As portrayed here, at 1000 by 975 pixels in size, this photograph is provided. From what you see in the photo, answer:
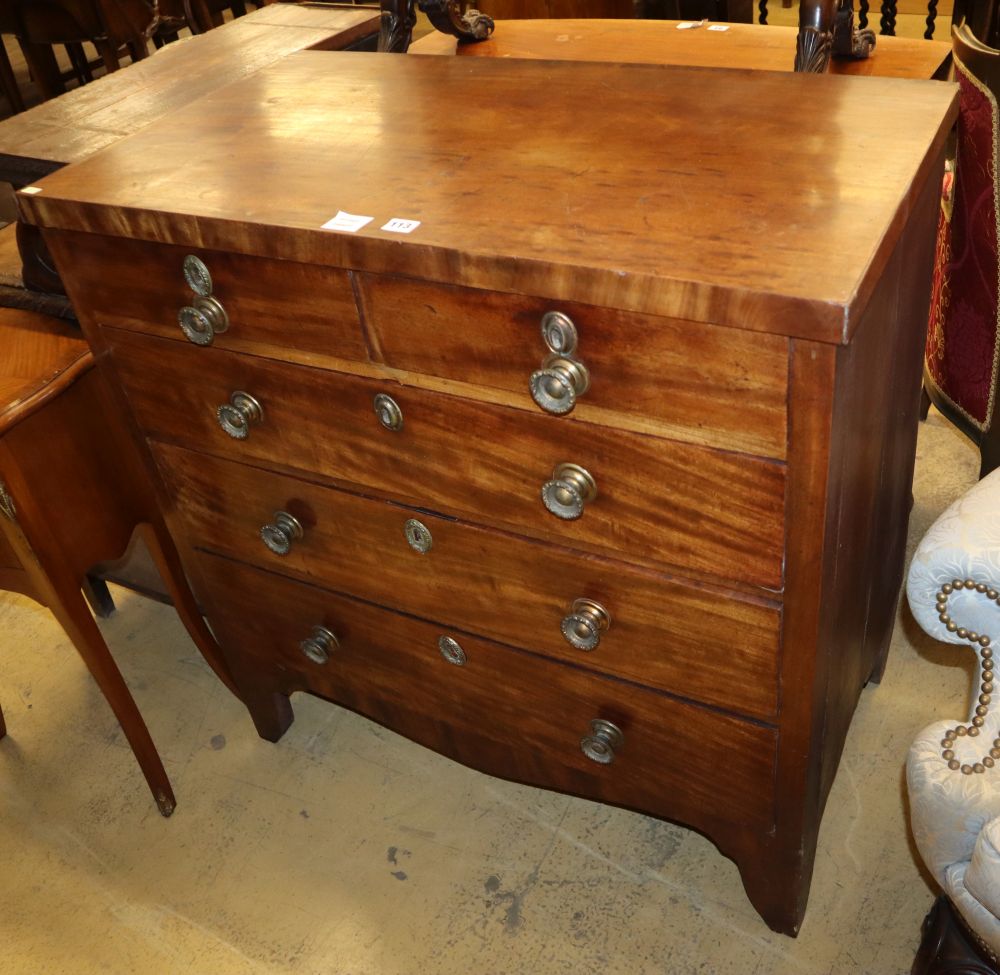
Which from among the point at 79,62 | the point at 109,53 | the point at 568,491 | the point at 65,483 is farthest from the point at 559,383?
the point at 79,62

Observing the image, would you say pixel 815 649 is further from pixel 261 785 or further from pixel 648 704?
pixel 261 785

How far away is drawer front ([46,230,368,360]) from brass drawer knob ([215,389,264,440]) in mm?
70

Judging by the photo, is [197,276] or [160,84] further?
[160,84]

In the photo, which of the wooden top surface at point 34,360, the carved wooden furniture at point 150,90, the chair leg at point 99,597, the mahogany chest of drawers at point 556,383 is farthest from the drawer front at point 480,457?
the chair leg at point 99,597

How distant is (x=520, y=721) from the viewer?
144cm

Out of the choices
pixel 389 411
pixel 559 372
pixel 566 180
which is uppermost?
pixel 566 180

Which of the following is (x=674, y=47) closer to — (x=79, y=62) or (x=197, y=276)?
(x=197, y=276)

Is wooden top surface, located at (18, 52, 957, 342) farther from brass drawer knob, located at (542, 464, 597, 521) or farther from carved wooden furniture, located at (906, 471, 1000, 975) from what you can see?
carved wooden furniture, located at (906, 471, 1000, 975)

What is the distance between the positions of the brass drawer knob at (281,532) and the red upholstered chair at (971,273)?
113cm

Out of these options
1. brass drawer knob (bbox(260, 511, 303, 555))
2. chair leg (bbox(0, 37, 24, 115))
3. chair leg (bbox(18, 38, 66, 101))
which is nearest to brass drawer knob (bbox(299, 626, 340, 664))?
brass drawer knob (bbox(260, 511, 303, 555))

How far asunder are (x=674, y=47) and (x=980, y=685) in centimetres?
130

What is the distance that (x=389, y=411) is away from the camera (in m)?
1.20

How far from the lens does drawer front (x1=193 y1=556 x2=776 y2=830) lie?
129cm

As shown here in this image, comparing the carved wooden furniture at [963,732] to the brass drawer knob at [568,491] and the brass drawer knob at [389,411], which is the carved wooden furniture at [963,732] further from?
the brass drawer knob at [389,411]
